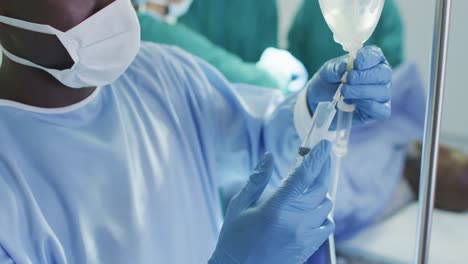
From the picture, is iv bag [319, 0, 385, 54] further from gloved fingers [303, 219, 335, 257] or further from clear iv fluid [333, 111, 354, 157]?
gloved fingers [303, 219, 335, 257]

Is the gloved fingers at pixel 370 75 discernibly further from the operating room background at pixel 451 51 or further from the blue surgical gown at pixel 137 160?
the operating room background at pixel 451 51

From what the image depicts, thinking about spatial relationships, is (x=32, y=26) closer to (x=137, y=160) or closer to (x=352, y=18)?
(x=137, y=160)

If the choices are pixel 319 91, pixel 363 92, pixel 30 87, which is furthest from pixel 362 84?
pixel 30 87

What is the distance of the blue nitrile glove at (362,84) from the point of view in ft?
2.80

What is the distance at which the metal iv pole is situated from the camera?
70 centimetres

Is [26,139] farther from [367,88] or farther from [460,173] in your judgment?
[460,173]

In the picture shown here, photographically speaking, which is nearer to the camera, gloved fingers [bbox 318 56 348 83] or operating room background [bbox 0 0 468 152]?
gloved fingers [bbox 318 56 348 83]

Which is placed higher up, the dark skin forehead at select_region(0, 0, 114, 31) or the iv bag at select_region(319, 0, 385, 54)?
the iv bag at select_region(319, 0, 385, 54)

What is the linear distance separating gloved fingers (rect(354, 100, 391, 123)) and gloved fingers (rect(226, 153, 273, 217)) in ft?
0.64

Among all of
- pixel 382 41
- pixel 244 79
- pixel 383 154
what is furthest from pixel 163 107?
pixel 382 41

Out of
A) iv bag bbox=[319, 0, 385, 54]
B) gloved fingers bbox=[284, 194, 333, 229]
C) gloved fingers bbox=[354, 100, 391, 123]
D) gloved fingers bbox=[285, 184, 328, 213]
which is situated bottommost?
gloved fingers bbox=[284, 194, 333, 229]

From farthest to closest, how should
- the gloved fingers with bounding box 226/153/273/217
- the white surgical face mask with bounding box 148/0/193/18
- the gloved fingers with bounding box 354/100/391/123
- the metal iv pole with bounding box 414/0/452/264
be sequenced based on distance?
the white surgical face mask with bounding box 148/0/193/18 → the gloved fingers with bounding box 354/100/391/123 → the gloved fingers with bounding box 226/153/273/217 → the metal iv pole with bounding box 414/0/452/264

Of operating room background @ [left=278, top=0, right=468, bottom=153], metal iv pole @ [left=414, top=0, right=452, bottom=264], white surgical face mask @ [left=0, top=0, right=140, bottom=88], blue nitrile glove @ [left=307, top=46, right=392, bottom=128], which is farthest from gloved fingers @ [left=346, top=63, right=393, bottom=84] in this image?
operating room background @ [left=278, top=0, right=468, bottom=153]

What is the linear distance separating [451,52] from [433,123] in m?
1.77
